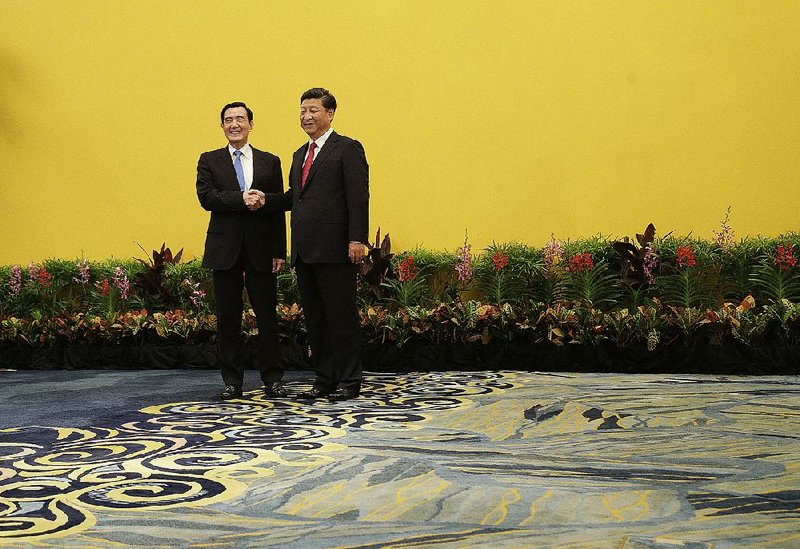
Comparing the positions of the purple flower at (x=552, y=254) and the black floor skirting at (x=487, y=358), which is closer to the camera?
the black floor skirting at (x=487, y=358)

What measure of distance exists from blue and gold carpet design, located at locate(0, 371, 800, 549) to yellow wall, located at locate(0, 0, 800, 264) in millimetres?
2819

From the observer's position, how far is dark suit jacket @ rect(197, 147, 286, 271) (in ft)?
15.8

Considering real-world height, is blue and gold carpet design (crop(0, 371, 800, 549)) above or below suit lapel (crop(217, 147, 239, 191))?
below

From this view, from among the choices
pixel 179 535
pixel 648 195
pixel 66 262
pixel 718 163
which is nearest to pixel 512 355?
pixel 648 195

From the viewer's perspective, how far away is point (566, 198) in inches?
282

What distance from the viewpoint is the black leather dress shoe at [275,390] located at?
4.85 metres

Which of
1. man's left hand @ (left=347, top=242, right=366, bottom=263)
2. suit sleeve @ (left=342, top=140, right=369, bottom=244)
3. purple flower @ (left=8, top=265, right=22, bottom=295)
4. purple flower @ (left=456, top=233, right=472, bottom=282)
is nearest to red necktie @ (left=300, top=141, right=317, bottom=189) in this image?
suit sleeve @ (left=342, top=140, right=369, bottom=244)

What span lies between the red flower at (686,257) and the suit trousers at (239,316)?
281cm

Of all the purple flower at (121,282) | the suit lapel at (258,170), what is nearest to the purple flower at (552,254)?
the suit lapel at (258,170)

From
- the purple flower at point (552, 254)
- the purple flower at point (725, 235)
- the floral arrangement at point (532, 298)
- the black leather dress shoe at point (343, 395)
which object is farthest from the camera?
the purple flower at point (552, 254)

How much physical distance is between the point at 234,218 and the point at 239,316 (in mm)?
508

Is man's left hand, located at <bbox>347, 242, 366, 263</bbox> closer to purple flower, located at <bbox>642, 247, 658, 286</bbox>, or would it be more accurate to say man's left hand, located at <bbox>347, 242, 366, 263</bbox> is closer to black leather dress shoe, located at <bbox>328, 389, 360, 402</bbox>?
black leather dress shoe, located at <bbox>328, 389, 360, 402</bbox>

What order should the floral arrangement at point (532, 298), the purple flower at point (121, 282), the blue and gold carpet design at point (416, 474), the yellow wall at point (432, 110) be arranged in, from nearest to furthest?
the blue and gold carpet design at point (416, 474) → the floral arrangement at point (532, 298) → the yellow wall at point (432, 110) → the purple flower at point (121, 282)

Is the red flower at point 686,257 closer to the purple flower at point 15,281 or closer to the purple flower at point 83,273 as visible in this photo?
the purple flower at point 83,273
